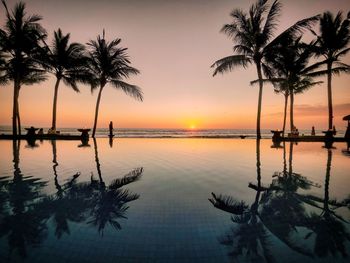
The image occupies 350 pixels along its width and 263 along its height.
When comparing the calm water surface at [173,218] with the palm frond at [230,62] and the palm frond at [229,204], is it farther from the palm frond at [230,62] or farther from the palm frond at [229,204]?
the palm frond at [230,62]

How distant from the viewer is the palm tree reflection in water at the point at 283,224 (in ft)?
9.07

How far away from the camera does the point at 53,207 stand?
417cm

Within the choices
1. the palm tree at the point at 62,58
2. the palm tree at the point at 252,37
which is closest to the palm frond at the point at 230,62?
the palm tree at the point at 252,37

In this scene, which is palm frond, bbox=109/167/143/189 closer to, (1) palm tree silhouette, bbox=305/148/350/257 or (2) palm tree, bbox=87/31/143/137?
(1) palm tree silhouette, bbox=305/148/350/257

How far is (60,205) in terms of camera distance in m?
4.28

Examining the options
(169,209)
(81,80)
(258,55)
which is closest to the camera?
(169,209)

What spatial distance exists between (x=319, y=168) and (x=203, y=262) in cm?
742

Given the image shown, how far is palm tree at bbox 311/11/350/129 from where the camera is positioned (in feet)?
71.6

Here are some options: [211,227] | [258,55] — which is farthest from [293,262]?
[258,55]

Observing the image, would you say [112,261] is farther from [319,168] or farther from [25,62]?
[25,62]

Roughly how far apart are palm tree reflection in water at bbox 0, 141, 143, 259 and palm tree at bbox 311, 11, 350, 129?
2293 centimetres

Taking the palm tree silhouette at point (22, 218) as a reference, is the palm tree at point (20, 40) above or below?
above

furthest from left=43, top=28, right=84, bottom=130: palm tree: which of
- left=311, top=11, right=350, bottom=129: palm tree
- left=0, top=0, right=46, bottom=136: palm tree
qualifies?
left=311, top=11, right=350, bottom=129: palm tree

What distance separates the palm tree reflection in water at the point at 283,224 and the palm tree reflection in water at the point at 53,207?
1.63 metres
